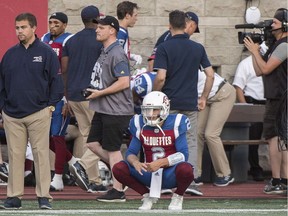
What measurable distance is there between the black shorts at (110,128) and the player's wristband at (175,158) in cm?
110

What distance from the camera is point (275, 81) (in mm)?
14172

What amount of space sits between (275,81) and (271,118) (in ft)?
1.42

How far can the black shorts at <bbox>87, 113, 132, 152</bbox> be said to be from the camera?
12930 millimetres

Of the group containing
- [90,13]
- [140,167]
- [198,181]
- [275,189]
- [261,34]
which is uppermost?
[90,13]

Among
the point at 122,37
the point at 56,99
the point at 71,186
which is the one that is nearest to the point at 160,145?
the point at 56,99

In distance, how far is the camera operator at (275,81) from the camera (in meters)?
14.0

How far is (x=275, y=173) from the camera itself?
14.1 metres

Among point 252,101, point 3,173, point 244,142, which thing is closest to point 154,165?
point 3,173

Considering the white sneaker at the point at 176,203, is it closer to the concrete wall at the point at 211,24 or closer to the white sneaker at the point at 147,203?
the white sneaker at the point at 147,203

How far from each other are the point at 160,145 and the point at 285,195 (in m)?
2.48

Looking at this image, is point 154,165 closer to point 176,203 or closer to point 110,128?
point 176,203

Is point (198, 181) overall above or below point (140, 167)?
below

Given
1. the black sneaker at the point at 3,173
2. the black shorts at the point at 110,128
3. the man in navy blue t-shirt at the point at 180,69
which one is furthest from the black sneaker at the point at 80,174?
the man in navy blue t-shirt at the point at 180,69

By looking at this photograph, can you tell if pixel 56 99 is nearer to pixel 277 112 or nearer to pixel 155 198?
pixel 155 198
